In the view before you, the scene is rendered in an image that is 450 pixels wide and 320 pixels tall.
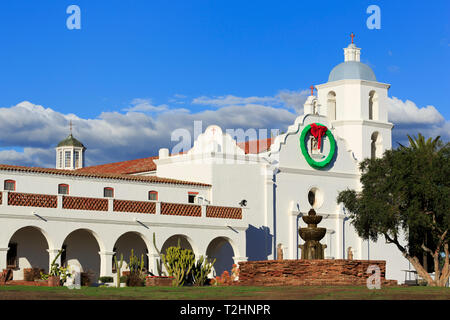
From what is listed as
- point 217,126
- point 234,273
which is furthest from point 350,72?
point 234,273

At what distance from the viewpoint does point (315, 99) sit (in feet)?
189

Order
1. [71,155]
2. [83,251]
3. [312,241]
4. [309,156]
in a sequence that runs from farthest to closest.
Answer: [71,155] → [309,156] → [83,251] → [312,241]

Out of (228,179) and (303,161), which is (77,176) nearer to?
(228,179)

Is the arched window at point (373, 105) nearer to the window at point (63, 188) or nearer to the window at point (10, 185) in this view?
the window at point (63, 188)

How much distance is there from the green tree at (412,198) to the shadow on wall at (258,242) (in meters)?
5.90

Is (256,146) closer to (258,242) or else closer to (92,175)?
(258,242)

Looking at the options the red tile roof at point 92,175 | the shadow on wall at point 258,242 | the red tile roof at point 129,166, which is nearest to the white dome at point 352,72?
the shadow on wall at point 258,242

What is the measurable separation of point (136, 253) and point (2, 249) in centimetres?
1032

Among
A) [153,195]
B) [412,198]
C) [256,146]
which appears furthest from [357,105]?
[153,195]

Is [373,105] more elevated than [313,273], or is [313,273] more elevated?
[373,105]

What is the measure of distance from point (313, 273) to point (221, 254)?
14456 millimetres

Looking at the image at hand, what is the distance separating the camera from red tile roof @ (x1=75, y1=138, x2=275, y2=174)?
56719 millimetres

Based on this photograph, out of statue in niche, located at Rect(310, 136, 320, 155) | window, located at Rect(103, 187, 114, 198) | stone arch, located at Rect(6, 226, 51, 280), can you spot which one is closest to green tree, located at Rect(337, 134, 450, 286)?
statue in niche, located at Rect(310, 136, 320, 155)

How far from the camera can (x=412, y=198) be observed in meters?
47.8
